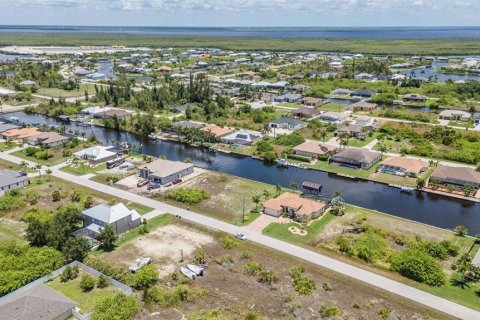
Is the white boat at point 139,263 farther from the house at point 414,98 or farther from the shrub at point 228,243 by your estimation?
the house at point 414,98

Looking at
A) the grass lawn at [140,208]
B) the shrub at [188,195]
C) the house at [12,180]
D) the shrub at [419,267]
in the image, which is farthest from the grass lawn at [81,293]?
the shrub at [419,267]

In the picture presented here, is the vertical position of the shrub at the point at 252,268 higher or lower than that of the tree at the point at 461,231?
lower

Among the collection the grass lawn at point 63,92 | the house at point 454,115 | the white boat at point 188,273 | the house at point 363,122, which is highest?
the house at point 454,115

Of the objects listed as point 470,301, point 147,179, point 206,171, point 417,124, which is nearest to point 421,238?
point 470,301

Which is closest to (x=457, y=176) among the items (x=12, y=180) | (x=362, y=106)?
(x=362, y=106)

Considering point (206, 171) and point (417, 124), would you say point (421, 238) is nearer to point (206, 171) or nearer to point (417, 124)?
point (206, 171)

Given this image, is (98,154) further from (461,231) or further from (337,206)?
(461,231)

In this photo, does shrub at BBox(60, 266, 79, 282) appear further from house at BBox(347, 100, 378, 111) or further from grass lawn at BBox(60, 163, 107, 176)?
house at BBox(347, 100, 378, 111)

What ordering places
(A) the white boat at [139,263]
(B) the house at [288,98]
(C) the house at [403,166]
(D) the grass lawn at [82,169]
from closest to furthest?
(A) the white boat at [139,263] < (C) the house at [403,166] < (D) the grass lawn at [82,169] < (B) the house at [288,98]
